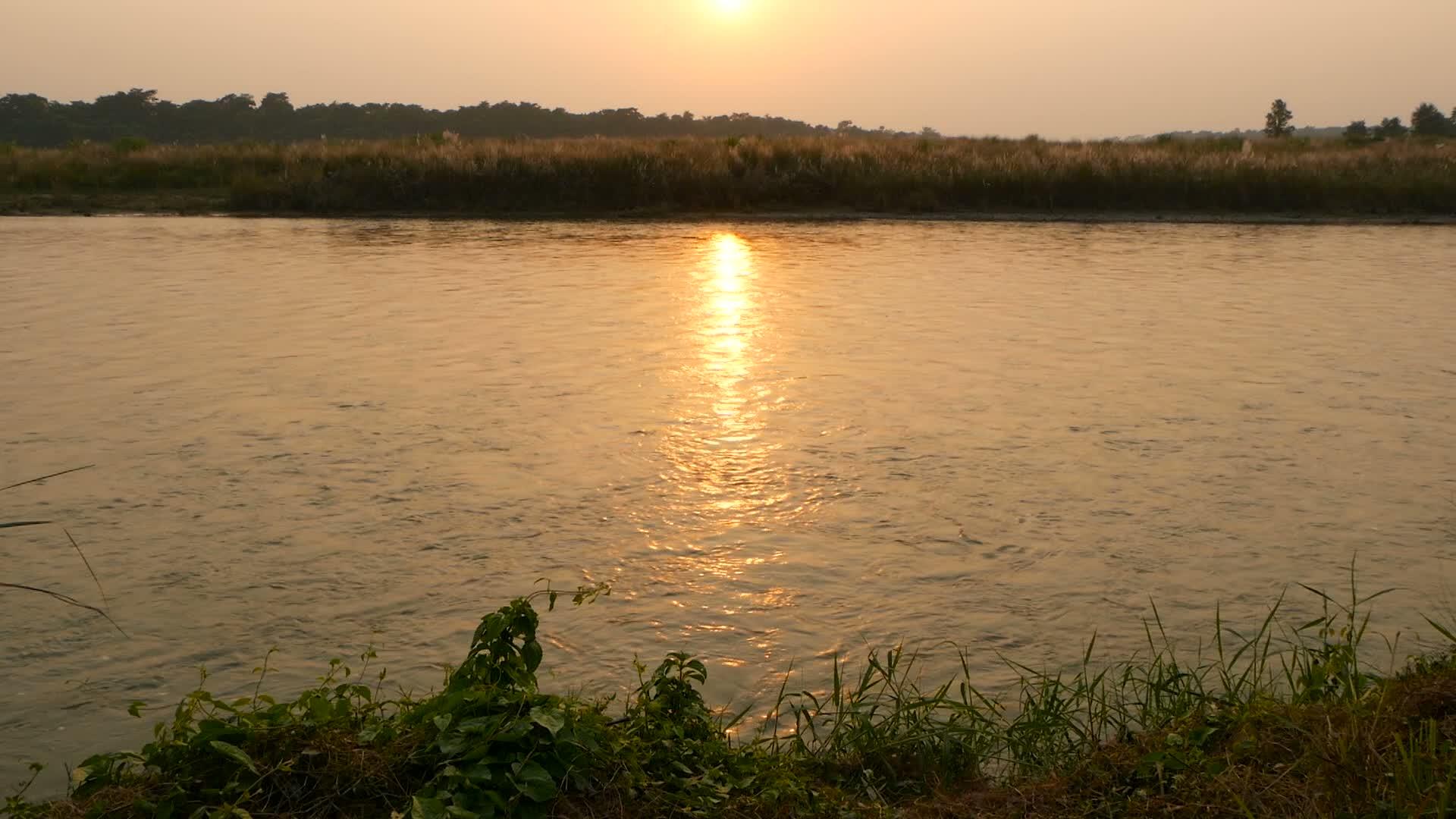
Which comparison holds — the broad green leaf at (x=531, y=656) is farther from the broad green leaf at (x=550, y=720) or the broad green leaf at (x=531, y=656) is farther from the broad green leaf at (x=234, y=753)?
the broad green leaf at (x=234, y=753)

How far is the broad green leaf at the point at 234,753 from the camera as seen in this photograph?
8.45 feet

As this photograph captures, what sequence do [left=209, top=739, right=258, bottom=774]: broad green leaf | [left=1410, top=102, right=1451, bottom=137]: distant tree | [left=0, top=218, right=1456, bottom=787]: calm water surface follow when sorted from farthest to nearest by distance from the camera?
[left=1410, top=102, right=1451, bottom=137]: distant tree
[left=0, top=218, right=1456, bottom=787]: calm water surface
[left=209, top=739, right=258, bottom=774]: broad green leaf

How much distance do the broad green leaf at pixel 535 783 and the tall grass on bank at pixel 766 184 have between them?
A: 16.9 metres

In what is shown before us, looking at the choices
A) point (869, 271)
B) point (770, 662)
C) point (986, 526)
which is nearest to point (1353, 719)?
point (770, 662)

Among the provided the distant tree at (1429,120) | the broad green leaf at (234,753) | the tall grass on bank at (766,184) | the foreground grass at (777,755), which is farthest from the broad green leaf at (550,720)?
the distant tree at (1429,120)

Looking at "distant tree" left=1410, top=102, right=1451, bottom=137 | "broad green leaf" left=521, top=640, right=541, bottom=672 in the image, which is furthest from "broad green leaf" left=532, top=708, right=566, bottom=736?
"distant tree" left=1410, top=102, right=1451, bottom=137

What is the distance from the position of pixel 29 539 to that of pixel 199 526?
1.82 ft

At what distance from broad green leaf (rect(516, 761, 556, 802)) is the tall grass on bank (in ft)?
55.5

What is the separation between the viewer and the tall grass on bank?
19188mm

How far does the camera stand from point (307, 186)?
19.7 m

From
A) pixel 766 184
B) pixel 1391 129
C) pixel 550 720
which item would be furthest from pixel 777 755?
pixel 1391 129

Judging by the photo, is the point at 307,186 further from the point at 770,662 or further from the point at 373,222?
the point at 770,662

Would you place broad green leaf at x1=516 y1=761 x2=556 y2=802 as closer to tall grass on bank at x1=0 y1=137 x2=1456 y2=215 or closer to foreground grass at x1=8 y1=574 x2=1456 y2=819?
foreground grass at x1=8 y1=574 x2=1456 y2=819

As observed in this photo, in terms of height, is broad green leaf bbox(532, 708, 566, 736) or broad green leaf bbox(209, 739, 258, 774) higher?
broad green leaf bbox(532, 708, 566, 736)
